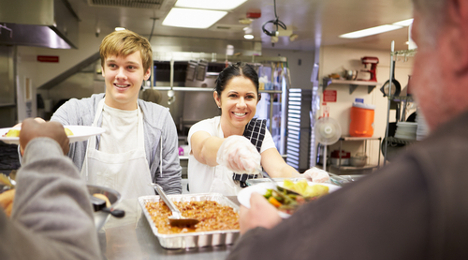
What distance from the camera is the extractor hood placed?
2.89 m

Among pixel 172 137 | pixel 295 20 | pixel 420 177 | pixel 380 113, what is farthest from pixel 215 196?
pixel 380 113

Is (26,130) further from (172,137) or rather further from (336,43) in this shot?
(336,43)

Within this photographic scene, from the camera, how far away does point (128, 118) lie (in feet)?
6.60

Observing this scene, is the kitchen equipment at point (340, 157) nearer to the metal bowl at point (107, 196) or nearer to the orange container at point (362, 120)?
the orange container at point (362, 120)

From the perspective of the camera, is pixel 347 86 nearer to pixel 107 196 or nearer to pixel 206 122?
pixel 206 122

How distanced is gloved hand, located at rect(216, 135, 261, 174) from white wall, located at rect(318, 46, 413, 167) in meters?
6.35

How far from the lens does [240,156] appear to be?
1.35 metres

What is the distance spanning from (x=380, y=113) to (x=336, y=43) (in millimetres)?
2204

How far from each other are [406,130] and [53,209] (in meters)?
3.52

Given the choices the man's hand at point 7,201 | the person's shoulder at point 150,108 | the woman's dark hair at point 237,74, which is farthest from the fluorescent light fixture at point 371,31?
the man's hand at point 7,201

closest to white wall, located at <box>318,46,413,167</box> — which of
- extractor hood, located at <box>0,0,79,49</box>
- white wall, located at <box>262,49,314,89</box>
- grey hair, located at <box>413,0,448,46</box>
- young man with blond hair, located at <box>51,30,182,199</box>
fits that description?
white wall, located at <box>262,49,314,89</box>

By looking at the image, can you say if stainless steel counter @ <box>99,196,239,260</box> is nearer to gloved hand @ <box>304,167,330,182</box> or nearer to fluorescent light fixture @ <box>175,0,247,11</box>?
gloved hand @ <box>304,167,330,182</box>

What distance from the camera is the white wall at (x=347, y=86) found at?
7.36 m

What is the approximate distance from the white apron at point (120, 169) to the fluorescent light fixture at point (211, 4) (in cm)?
207
